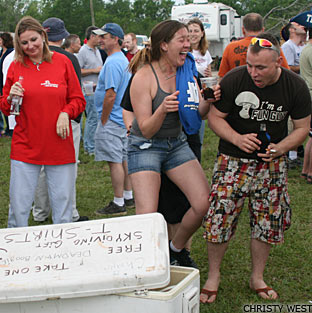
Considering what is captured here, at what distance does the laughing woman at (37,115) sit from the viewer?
397 centimetres

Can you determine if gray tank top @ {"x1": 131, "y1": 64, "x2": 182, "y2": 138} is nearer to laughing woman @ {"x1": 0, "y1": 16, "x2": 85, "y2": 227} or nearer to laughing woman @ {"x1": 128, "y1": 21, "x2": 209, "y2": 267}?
laughing woman @ {"x1": 128, "y1": 21, "x2": 209, "y2": 267}

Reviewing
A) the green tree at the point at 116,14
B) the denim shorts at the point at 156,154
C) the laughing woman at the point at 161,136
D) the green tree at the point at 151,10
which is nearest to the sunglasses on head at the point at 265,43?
the laughing woman at the point at 161,136

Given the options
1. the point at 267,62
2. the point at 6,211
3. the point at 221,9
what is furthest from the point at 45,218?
the point at 221,9

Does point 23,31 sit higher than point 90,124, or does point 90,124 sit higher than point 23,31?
point 23,31

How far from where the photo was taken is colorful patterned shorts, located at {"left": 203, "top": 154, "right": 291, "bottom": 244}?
11.6 ft

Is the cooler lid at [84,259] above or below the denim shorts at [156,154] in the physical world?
Answer: below

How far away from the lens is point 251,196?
11.8ft

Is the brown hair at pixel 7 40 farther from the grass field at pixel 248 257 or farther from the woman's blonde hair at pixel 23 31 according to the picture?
the woman's blonde hair at pixel 23 31

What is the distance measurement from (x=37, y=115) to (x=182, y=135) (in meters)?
1.16

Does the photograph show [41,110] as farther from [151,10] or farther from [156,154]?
[151,10]

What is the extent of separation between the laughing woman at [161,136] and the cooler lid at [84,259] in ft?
2.29

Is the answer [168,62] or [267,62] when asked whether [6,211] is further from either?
[267,62]

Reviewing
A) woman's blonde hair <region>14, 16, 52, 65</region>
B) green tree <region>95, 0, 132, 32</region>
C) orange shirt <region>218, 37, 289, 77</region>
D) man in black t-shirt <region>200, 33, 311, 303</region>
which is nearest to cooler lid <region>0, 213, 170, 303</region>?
man in black t-shirt <region>200, 33, 311, 303</region>

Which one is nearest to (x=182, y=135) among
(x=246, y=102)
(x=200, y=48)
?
(x=246, y=102)
